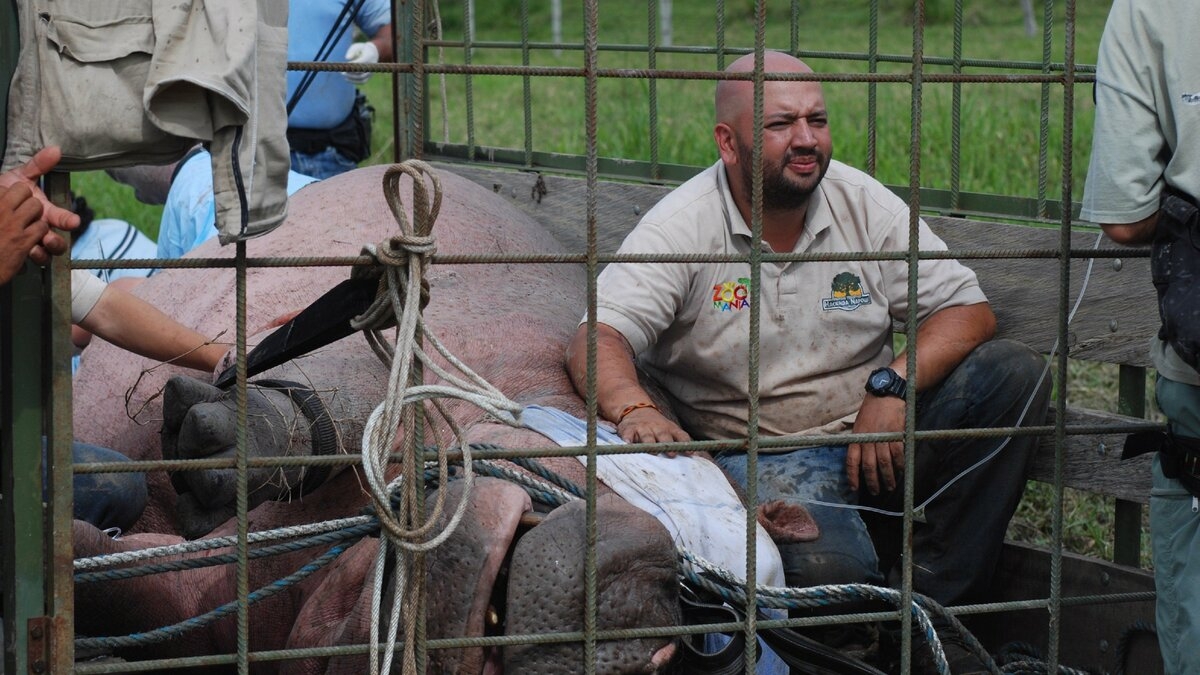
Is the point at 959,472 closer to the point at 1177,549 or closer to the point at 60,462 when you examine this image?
the point at 1177,549

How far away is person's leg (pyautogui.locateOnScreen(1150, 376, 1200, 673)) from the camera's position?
109 inches

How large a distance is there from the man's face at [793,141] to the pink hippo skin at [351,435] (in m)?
0.70

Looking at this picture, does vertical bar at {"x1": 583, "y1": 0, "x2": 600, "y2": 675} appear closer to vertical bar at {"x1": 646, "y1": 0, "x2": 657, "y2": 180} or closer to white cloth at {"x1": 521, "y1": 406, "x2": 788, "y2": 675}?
white cloth at {"x1": 521, "y1": 406, "x2": 788, "y2": 675}

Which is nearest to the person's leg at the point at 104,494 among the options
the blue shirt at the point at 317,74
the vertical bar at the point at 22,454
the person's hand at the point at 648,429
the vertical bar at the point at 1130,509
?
the vertical bar at the point at 22,454

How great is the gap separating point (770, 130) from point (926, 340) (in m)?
0.66

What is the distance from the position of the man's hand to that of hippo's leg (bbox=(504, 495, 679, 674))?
51 centimetres

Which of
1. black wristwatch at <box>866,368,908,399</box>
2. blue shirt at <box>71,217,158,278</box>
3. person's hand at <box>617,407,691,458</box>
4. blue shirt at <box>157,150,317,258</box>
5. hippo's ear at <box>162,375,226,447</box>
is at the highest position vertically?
blue shirt at <box>157,150,317,258</box>

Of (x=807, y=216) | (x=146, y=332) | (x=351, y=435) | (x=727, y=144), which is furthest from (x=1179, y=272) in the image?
(x=146, y=332)

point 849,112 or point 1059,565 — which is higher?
point 849,112

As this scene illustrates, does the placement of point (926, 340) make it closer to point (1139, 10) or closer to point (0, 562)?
point (1139, 10)

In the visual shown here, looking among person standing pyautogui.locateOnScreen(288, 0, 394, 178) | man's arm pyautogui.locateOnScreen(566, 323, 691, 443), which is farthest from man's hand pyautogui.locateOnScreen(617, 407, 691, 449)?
person standing pyautogui.locateOnScreen(288, 0, 394, 178)

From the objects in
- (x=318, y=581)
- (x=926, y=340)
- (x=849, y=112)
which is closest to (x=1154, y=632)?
(x=926, y=340)

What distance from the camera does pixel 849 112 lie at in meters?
10.6

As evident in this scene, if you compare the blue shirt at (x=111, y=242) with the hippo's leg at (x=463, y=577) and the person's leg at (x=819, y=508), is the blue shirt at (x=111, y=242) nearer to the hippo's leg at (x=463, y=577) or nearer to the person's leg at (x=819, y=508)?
the person's leg at (x=819, y=508)
